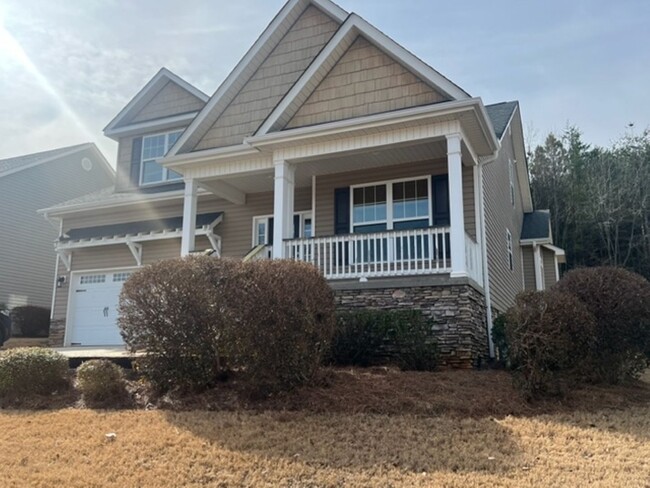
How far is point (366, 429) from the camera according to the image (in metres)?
5.54

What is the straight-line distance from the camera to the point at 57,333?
52.5 feet

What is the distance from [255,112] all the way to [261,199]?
2.36 metres

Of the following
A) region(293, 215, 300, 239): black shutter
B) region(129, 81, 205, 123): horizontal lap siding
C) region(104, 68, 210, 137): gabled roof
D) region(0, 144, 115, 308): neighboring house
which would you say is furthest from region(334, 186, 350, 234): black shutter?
region(0, 144, 115, 308): neighboring house

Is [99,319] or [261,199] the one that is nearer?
[261,199]

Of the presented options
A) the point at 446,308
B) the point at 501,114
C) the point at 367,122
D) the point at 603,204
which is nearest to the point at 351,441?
the point at 446,308

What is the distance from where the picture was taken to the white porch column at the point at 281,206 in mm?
11234

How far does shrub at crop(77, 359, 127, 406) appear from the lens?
7.26 meters

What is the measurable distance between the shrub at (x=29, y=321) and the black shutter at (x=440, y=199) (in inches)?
558

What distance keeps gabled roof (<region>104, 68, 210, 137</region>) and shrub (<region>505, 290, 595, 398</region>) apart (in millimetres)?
12928

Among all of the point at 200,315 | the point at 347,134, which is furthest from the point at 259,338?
the point at 347,134

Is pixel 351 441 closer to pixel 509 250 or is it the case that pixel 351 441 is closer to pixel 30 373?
pixel 30 373

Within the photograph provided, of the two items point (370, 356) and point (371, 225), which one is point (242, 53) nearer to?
point (371, 225)

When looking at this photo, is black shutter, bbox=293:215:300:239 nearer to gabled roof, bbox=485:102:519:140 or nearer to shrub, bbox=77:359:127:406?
gabled roof, bbox=485:102:519:140

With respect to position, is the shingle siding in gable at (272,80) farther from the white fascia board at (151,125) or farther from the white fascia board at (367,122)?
the white fascia board at (151,125)
